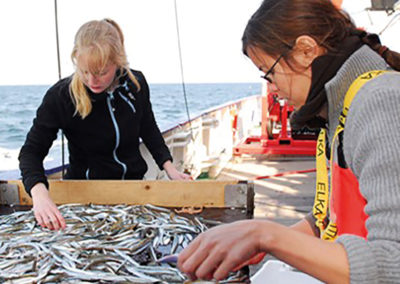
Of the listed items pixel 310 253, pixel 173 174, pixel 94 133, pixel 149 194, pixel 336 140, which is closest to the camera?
pixel 310 253

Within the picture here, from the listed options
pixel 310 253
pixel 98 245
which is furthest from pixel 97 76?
pixel 310 253

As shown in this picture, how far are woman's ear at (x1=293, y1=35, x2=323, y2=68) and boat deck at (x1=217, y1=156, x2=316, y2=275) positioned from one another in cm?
303

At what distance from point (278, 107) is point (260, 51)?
28.6 feet

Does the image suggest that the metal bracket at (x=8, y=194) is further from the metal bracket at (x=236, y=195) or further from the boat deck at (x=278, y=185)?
the boat deck at (x=278, y=185)

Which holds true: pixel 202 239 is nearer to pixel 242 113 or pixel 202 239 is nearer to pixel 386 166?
pixel 386 166

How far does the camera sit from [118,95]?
3.11 m

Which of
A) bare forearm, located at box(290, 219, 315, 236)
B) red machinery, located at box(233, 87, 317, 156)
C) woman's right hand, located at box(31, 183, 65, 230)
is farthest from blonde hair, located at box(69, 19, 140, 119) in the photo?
red machinery, located at box(233, 87, 317, 156)

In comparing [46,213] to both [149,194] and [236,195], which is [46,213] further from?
[236,195]

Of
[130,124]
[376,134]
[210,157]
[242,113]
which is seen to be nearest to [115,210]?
[130,124]

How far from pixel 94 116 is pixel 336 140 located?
203cm

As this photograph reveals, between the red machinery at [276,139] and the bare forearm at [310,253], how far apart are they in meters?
8.09

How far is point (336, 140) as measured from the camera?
136cm

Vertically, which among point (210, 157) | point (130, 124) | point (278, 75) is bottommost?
point (210, 157)

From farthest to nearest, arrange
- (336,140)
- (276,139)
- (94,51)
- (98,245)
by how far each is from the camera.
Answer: (276,139) < (94,51) < (98,245) < (336,140)
